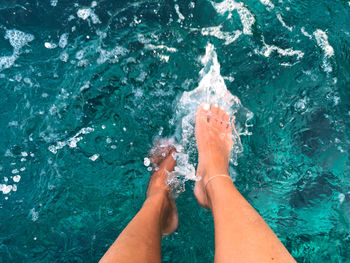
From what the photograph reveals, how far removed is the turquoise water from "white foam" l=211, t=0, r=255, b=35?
0.01 meters

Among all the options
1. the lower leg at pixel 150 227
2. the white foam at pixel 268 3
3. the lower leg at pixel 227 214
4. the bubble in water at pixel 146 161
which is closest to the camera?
the lower leg at pixel 227 214

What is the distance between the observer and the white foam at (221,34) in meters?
2.05

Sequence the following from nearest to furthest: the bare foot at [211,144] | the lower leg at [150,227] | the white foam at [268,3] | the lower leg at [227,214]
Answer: the lower leg at [227,214], the lower leg at [150,227], the bare foot at [211,144], the white foam at [268,3]

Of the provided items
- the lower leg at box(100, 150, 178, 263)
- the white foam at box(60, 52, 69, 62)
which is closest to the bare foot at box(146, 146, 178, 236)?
the lower leg at box(100, 150, 178, 263)

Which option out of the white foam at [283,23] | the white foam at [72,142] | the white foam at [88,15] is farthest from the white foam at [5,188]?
the white foam at [283,23]

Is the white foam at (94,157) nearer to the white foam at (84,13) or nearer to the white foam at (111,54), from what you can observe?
the white foam at (111,54)

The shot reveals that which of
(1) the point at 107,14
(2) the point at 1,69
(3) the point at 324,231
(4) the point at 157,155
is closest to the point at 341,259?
(3) the point at 324,231

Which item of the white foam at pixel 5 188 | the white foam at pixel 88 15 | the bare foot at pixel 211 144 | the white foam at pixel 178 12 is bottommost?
the white foam at pixel 5 188

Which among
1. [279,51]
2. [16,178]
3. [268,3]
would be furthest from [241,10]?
[16,178]

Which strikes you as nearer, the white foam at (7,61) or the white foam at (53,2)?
the white foam at (7,61)

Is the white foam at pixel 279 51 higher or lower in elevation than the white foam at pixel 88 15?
higher

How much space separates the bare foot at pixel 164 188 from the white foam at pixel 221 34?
97 cm

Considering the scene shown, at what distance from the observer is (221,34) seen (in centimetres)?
208

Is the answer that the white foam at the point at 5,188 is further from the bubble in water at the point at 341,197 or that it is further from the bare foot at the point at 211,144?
the bubble in water at the point at 341,197
